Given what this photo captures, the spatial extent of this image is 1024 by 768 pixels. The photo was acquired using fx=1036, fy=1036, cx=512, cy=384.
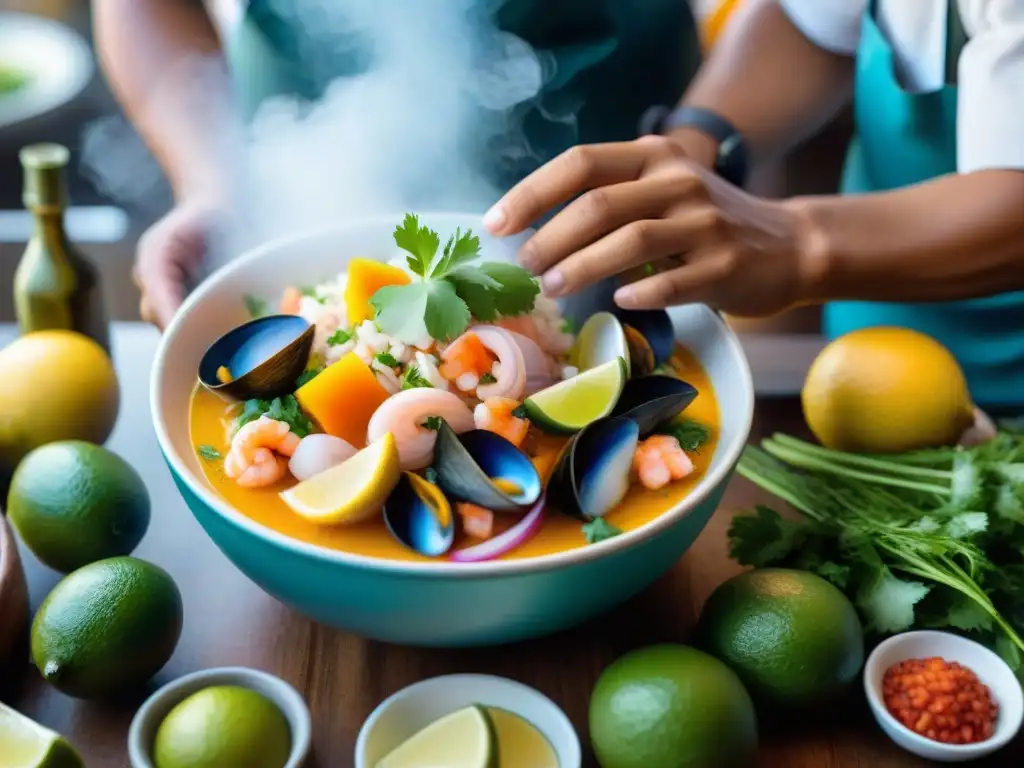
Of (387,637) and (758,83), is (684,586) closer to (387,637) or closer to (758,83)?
(387,637)

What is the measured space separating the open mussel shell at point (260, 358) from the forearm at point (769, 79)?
1006 millimetres

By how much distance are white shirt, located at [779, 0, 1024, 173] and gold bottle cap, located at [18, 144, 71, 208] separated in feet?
4.11

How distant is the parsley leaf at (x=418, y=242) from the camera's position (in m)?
1.15

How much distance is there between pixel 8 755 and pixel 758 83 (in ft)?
5.13

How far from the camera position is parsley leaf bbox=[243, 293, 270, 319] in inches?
53.0

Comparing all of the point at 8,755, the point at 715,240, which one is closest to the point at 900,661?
the point at 715,240

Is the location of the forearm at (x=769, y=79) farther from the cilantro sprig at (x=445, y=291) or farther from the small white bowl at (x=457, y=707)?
the small white bowl at (x=457, y=707)

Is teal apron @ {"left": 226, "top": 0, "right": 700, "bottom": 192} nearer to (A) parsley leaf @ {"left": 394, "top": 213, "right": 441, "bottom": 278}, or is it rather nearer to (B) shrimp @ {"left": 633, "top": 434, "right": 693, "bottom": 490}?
(A) parsley leaf @ {"left": 394, "top": 213, "right": 441, "bottom": 278}

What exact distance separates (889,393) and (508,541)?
0.57 m

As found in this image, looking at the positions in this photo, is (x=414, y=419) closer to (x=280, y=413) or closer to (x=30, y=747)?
(x=280, y=413)

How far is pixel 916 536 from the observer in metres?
1.16

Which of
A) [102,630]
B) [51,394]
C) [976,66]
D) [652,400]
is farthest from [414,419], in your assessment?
[976,66]

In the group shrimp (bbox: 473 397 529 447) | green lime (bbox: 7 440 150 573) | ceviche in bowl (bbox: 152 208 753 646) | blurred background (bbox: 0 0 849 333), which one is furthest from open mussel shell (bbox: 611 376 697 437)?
blurred background (bbox: 0 0 849 333)

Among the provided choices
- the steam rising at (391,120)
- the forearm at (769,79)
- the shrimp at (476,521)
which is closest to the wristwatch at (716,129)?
the forearm at (769,79)
